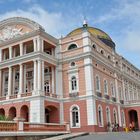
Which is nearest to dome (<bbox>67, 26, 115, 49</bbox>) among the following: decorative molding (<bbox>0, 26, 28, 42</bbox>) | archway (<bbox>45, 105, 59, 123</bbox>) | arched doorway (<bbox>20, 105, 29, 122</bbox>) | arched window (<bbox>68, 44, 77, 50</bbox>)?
arched window (<bbox>68, 44, 77, 50</bbox>)

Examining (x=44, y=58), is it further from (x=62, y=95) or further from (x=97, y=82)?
(x=97, y=82)

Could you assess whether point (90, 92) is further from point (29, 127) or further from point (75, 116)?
point (29, 127)

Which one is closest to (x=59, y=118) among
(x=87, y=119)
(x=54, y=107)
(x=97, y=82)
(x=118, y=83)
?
(x=54, y=107)

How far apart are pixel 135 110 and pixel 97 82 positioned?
411 inches

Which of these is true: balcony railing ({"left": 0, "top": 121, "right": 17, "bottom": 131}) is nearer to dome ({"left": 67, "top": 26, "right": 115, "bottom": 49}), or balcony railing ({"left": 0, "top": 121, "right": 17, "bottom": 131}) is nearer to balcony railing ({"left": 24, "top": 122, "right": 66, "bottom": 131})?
balcony railing ({"left": 24, "top": 122, "right": 66, "bottom": 131})

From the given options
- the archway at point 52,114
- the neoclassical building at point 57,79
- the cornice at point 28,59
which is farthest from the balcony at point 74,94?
the cornice at point 28,59

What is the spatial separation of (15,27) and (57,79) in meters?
9.03

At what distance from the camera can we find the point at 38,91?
28.6 m

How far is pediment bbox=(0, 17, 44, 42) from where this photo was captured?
32.9 m

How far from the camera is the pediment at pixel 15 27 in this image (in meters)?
32.9

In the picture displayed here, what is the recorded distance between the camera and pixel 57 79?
1286 inches

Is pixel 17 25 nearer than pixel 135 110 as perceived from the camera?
Yes


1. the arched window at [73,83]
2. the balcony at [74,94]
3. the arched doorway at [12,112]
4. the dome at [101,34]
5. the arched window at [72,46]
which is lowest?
the arched doorway at [12,112]

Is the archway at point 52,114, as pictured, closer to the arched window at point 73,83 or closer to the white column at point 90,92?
the arched window at point 73,83
